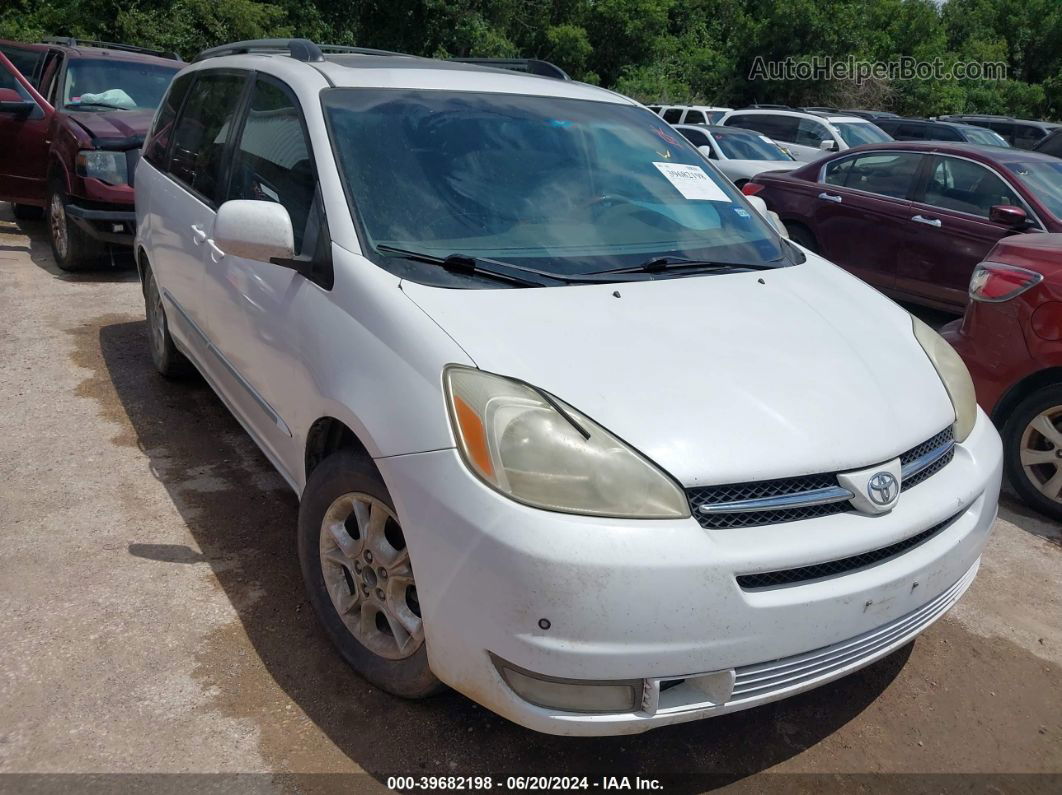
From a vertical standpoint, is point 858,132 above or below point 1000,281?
below

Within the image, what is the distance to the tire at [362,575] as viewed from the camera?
254cm

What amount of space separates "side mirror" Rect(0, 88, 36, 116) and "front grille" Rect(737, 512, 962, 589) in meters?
7.98

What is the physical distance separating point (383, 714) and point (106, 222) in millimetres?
5824

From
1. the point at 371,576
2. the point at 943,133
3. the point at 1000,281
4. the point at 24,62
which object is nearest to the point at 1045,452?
the point at 1000,281

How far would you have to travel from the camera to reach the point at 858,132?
15.8 meters

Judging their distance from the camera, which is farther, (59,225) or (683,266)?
(59,225)

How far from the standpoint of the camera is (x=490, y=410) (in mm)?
2262

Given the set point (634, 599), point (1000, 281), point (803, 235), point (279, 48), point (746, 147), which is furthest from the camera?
point (746, 147)

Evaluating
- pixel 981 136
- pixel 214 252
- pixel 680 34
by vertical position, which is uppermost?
pixel 680 34

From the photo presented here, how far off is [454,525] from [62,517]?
2.24 m

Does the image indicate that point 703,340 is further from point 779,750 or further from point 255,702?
point 255,702

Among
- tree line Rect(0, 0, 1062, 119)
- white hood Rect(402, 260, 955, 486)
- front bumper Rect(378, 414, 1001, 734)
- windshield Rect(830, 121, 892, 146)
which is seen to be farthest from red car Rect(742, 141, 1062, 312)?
tree line Rect(0, 0, 1062, 119)

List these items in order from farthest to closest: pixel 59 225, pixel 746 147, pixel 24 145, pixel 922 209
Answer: pixel 746 147 < pixel 24 145 < pixel 59 225 < pixel 922 209

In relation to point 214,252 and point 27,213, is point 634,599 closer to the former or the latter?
point 214,252
